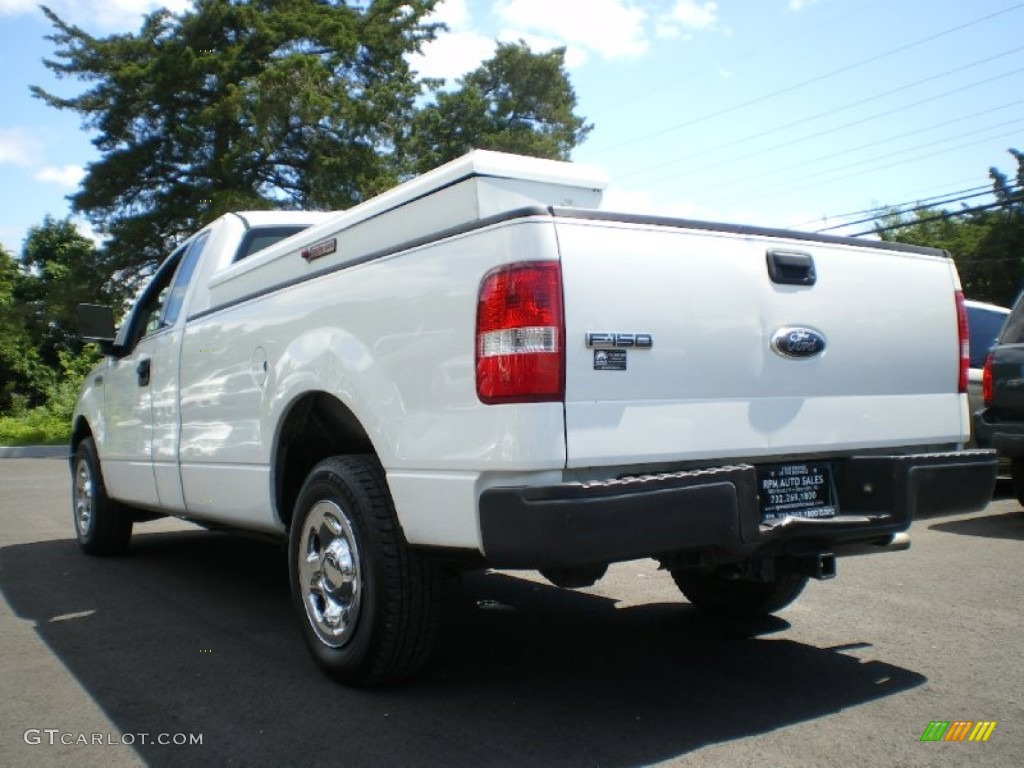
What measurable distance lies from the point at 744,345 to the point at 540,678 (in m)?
1.54

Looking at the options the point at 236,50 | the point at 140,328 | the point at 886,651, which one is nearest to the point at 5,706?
the point at 140,328

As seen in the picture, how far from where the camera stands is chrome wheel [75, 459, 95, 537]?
679 centimetres

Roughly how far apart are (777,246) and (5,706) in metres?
3.28

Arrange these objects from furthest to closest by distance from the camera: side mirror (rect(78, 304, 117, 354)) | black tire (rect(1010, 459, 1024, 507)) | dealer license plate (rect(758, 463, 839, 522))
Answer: black tire (rect(1010, 459, 1024, 507)) → side mirror (rect(78, 304, 117, 354)) → dealer license plate (rect(758, 463, 839, 522))

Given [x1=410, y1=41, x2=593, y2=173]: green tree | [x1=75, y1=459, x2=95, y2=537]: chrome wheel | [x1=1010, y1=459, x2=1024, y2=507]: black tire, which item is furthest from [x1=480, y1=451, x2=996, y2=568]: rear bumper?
[x1=410, y1=41, x2=593, y2=173]: green tree

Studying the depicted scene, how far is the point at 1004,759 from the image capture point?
Answer: 9.66ft

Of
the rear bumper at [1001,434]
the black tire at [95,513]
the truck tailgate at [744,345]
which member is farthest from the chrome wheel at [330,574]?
the rear bumper at [1001,434]

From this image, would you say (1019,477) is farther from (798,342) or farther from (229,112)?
(229,112)

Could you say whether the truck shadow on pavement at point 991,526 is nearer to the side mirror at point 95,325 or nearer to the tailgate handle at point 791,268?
the tailgate handle at point 791,268

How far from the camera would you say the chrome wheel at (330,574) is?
360cm

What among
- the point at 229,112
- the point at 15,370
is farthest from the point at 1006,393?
the point at 15,370

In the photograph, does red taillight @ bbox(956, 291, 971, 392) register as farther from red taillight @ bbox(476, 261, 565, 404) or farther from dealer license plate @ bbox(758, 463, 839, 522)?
red taillight @ bbox(476, 261, 565, 404)

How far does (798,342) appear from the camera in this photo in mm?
3393

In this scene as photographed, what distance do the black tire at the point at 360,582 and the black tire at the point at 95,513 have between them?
328 centimetres
